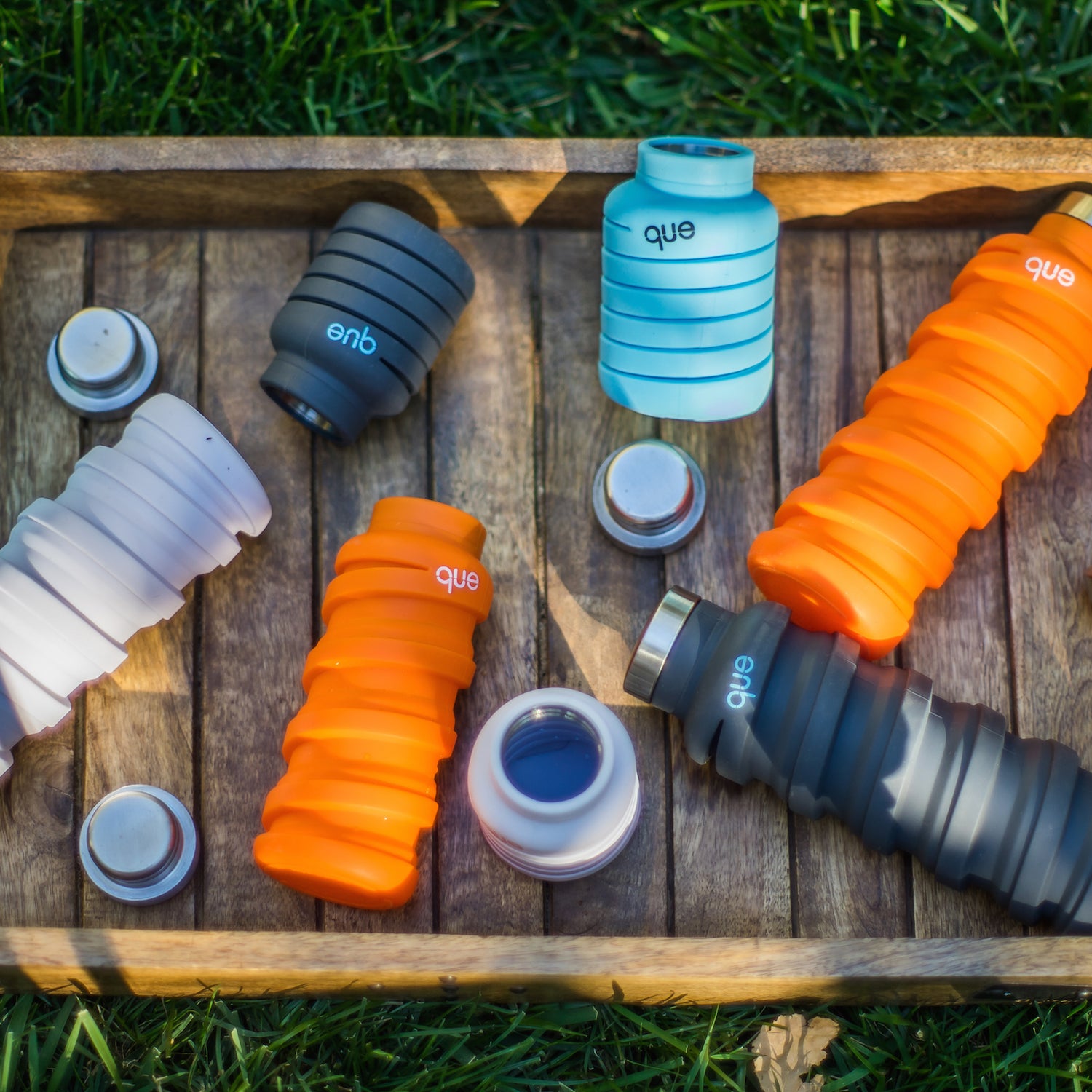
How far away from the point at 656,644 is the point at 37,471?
90cm

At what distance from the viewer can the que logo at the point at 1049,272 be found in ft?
4.98

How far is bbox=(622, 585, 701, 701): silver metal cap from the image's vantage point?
1.46 meters

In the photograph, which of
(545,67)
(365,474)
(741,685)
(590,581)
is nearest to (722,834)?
(741,685)

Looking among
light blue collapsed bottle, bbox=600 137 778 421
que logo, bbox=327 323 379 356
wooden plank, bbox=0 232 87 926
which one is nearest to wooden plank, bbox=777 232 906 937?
light blue collapsed bottle, bbox=600 137 778 421

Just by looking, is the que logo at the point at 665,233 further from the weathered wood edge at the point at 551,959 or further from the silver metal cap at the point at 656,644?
the weathered wood edge at the point at 551,959

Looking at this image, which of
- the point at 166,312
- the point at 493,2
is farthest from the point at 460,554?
the point at 493,2

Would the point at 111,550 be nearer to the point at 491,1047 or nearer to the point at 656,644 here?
the point at 656,644

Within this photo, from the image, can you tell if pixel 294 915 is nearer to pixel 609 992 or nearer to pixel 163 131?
pixel 609 992

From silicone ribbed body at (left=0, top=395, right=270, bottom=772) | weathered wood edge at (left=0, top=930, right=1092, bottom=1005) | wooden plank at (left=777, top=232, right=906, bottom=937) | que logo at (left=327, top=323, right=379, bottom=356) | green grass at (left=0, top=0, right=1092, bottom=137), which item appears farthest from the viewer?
green grass at (left=0, top=0, right=1092, bottom=137)

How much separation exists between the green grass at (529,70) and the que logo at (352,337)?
58 centimetres

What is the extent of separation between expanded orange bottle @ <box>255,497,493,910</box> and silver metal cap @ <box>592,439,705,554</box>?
0.21m

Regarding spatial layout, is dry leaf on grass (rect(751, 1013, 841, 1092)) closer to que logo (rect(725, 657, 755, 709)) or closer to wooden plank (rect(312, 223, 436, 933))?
que logo (rect(725, 657, 755, 709))

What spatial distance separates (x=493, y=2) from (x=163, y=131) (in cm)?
61

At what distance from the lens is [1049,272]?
4.99 feet
